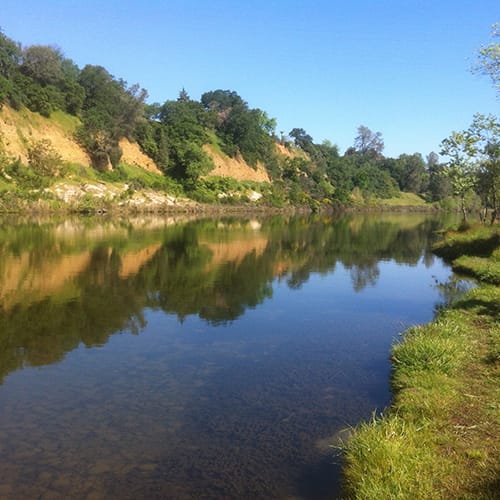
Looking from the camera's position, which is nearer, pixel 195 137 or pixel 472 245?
pixel 472 245

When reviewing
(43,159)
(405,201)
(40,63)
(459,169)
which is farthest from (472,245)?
(405,201)

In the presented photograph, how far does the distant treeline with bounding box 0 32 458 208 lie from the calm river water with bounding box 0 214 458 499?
3797 cm

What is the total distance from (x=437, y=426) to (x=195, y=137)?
105386 millimetres

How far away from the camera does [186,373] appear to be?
12.2m

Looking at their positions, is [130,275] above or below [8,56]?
below

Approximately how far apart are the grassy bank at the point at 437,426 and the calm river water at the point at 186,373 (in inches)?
29.6

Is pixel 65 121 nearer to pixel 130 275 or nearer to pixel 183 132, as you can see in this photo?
pixel 183 132

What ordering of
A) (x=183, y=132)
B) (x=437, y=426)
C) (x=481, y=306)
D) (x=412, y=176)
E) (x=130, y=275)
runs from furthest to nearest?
(x=412, y=176) < (x=183, y=132) < (x=130, y=275) < (x=481, y=306) < (x=437, y=426)

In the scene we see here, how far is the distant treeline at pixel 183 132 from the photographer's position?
84.1 m

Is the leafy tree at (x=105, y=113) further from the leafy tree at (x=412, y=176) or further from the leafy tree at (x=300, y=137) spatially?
the leafy tree at (x=412, y=176)

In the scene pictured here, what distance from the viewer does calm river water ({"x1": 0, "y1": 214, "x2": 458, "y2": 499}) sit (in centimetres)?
776

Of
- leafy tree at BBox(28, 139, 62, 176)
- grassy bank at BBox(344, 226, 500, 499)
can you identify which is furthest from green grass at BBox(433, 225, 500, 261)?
leafy tree at BBox(28, 139, 62, 176)

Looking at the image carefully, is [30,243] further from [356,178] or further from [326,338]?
[356,178]

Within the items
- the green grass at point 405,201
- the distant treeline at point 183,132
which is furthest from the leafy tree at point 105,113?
the green grass at point 405,201
